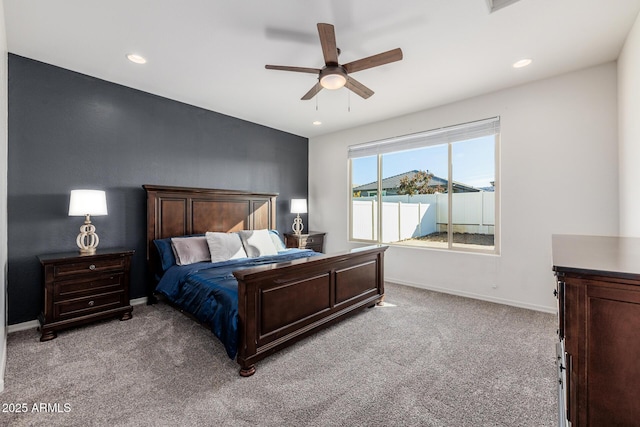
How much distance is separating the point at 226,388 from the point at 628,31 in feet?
14.3

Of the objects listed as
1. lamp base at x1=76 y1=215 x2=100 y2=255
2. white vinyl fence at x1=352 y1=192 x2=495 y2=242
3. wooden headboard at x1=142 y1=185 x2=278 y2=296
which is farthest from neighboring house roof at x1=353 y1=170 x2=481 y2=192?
lamp base at x1=76 y1=215 x2=100 y2=255

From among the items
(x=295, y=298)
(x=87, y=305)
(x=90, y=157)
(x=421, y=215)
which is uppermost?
(x=90, y=157)

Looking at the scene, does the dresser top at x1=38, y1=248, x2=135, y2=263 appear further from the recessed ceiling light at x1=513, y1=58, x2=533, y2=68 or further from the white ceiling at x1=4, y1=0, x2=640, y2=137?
the recessed ceiling light at x1=513, y1=58, x2=533, y2=68

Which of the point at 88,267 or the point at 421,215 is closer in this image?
the point at 88,267

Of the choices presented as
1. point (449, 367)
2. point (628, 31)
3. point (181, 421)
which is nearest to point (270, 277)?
point (181, 421)

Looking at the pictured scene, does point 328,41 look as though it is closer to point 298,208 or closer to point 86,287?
point 86,287

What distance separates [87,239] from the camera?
327cm

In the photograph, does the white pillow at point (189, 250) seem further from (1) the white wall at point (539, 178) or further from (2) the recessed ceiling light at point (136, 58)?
(1) the white wall at point (539, 178)

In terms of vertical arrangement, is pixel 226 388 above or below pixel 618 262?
below

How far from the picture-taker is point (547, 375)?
2.16 meters

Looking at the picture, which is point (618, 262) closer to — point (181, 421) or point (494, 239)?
point (181, 421)

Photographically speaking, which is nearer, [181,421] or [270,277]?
[181,421]

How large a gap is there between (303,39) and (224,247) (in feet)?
8.34

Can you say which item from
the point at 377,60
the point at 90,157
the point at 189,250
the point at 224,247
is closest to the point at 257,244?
the point at 224,247
